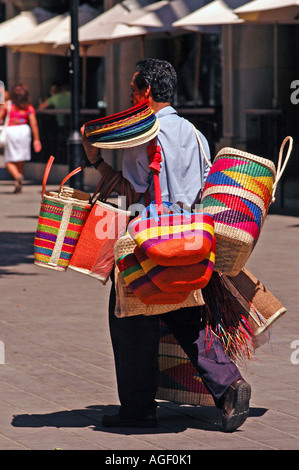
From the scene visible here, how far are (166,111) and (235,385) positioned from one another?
4.65 ft

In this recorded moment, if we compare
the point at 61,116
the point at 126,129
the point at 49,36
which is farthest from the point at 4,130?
the point at 126,129

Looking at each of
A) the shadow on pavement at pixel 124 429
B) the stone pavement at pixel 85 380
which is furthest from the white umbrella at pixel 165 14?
the shadow on pavement at pixel 124 429

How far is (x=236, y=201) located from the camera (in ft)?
17.4

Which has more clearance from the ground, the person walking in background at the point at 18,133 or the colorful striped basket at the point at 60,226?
the colorful striped basket at the point at 60,226

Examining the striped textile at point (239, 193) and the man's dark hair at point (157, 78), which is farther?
the man's dark hair at point (157, 78)

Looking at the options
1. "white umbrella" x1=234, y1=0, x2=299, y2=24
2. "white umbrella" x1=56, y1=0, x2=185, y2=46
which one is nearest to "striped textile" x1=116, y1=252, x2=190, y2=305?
"white umbrella" x1=234, y1=0, x2=299, y2=24

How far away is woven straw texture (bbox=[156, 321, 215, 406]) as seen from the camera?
18.5 ft

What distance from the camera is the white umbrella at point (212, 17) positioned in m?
16.3

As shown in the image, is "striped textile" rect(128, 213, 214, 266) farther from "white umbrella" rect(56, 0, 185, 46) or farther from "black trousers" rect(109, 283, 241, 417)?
"white umbrella" rect(56, 0, 185, 46)

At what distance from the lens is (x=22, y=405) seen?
19.6ft

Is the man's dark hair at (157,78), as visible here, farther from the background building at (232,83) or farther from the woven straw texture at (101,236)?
the background building at (232,83)

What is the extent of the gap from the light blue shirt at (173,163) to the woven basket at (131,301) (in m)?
0.33

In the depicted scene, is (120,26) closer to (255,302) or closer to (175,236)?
(255,302)

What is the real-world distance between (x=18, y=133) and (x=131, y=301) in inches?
627
